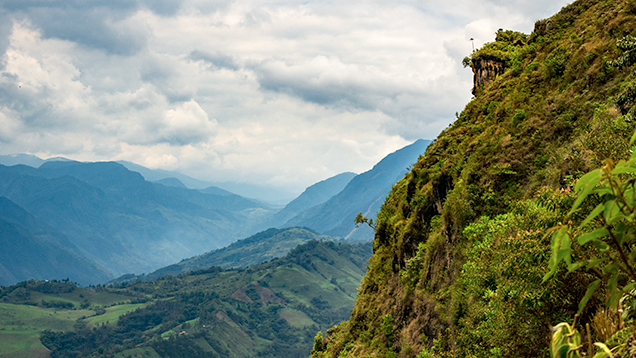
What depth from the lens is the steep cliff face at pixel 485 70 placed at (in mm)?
37475

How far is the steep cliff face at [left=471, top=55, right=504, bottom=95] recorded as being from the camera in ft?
123

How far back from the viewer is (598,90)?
19.6m

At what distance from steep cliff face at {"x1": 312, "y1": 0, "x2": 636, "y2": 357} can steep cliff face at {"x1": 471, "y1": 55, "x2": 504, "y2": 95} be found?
213 inches

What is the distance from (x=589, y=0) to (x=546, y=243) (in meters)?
28.5

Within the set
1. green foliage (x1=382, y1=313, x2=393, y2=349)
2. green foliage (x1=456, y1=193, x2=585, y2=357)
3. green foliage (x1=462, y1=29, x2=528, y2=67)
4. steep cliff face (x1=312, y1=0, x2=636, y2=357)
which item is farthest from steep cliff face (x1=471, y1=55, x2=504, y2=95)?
green foliage (x1=456, y1=193, x2=585, y2=357)

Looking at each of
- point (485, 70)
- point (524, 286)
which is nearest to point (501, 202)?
point (524, 286)

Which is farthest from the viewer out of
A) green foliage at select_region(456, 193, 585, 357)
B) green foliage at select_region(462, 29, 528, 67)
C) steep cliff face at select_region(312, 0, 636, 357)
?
green foliage at select_region(462, 29, 528, 67)

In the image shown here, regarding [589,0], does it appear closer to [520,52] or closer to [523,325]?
[520,52]

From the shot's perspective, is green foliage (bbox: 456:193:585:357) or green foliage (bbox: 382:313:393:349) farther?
green foliage (bbox: 382:313:393:349)

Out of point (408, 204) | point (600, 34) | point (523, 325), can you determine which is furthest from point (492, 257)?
point (408, 204)

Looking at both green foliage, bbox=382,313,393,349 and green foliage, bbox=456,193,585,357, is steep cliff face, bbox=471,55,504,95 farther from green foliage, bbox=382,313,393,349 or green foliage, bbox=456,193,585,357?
green foliage, bbox=456,193,585,357

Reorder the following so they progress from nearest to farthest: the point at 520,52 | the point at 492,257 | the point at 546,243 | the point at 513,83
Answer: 1. the point at 546,243
2. the point at 492,257
3. the point at 513,83
4. the point at 520,52

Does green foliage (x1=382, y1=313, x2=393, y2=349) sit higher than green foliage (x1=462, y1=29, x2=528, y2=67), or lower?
lower

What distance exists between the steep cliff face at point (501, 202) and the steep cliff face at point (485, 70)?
5.40 metres
